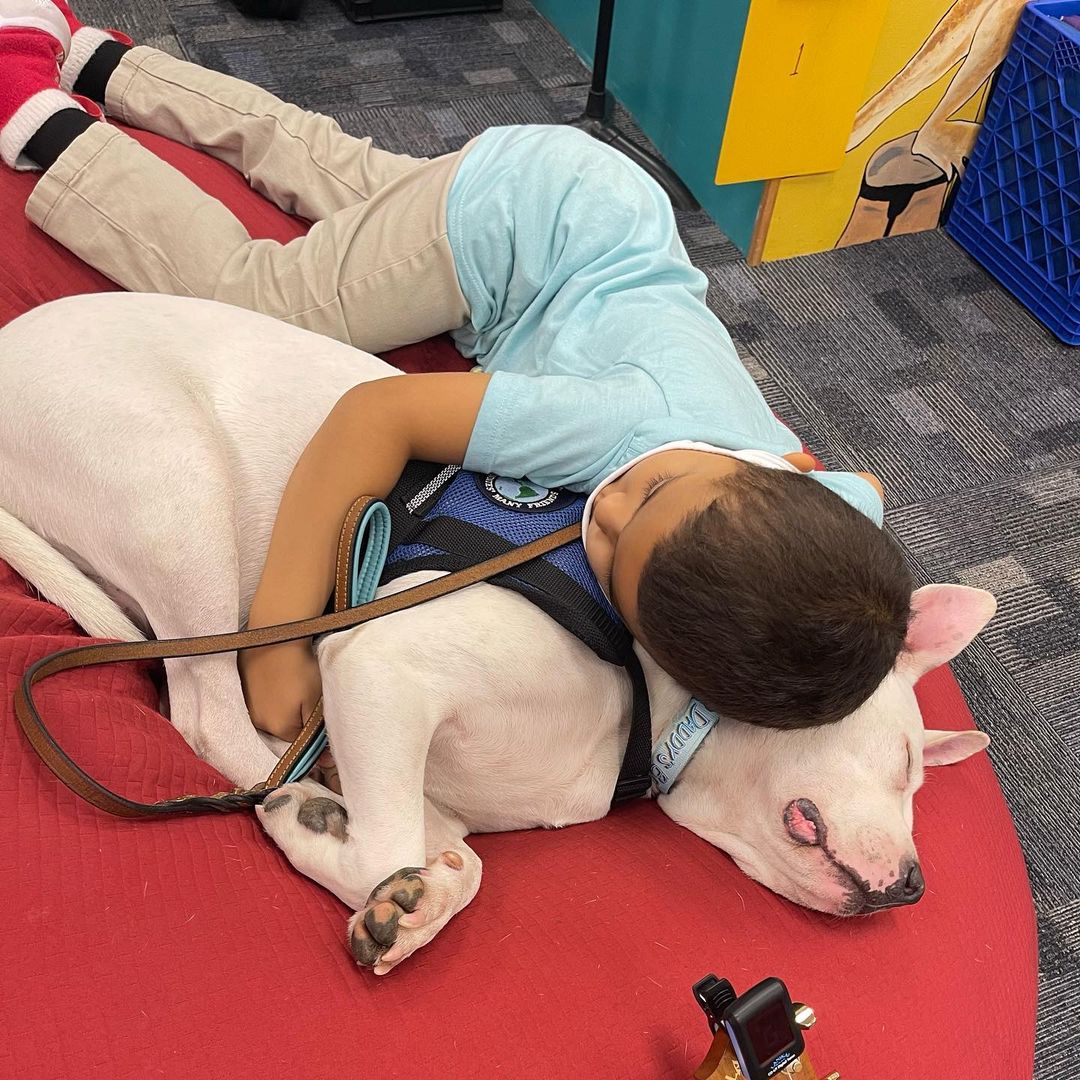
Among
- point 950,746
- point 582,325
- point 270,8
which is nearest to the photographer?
point 950,746

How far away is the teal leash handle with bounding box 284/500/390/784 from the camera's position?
1178 millimetres

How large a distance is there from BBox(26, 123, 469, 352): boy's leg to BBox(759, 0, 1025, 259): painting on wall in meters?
1.32

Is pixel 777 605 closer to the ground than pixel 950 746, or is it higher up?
higher up

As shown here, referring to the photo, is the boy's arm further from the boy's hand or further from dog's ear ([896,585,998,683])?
dog's ear ([896,585,998,683])

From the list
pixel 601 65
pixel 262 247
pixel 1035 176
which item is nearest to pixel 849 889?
pixel 262 247

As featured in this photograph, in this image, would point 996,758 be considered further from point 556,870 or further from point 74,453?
point 74,453

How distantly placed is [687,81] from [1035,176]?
2.97ft

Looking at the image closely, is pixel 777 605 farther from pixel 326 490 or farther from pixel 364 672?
pixel 326 490

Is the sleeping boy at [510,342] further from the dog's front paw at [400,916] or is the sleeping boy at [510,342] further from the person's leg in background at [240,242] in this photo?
the dog's front paw at [400,916]

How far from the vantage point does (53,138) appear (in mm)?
1615

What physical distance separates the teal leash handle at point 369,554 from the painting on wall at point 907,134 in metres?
1.80

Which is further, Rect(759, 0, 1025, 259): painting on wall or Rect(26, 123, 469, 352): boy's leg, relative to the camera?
Rect(759, 0, 1025, 259): painting on wall

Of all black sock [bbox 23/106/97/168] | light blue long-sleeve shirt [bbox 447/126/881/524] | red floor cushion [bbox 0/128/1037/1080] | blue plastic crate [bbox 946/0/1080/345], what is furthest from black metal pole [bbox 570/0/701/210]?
red floor cushion [bbox 0/128/1037/1080]

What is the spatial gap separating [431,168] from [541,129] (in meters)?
0.19
